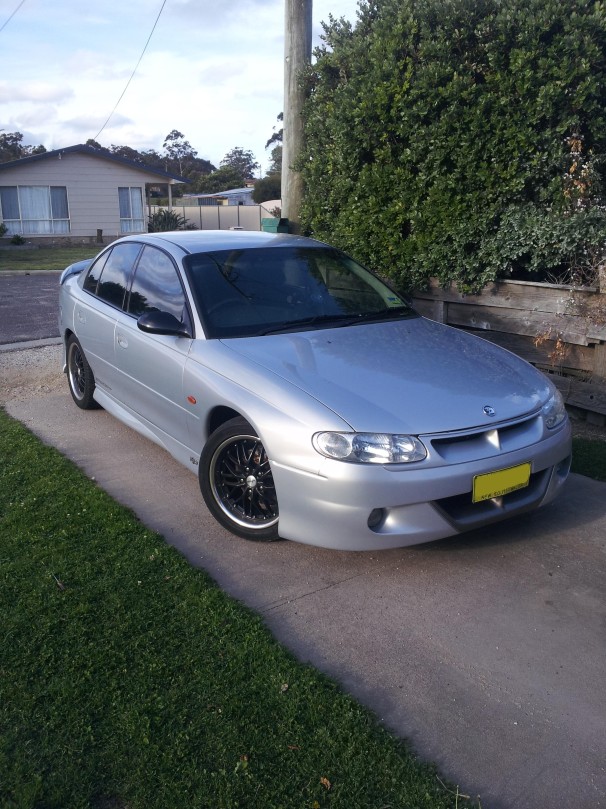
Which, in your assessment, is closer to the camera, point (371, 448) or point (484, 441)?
point (371, 448)

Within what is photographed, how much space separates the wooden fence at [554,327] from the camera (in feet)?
19.6

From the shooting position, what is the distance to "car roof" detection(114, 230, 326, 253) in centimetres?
524

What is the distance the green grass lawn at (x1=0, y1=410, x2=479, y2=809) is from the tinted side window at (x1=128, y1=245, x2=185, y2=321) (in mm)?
1681

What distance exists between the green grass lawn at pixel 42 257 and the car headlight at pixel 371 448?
62.0 ft

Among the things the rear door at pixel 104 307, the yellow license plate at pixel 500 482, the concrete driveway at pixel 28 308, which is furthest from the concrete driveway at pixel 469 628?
the concrete driveway at pixel 28 308

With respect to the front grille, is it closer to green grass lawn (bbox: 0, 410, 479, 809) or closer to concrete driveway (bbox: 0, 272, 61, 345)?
green grass lawn (bbox: 0, 410, 479, 809)

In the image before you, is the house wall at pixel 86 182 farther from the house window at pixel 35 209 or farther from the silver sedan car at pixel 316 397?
the silver sedan car at pixel 316 397

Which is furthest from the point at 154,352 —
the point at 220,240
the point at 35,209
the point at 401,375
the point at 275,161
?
the point at 275,161

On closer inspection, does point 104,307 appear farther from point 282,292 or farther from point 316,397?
point 316,397

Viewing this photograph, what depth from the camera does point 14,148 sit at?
61312 mm

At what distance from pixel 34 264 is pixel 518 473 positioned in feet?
70.4

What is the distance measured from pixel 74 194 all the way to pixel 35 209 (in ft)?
5.40

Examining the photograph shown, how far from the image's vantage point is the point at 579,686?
9.89 feet

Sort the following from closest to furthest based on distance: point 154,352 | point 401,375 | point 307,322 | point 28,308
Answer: point 401,375 → point 307,322 → point 154,352 → point 28,308
